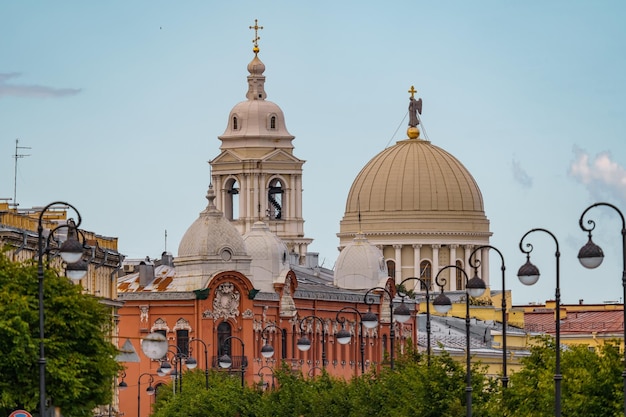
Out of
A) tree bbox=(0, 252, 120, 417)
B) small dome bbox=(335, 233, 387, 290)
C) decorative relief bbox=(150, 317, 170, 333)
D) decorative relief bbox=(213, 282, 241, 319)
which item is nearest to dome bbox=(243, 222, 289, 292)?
decorative relief bbox=(213, 282, 241, 319)

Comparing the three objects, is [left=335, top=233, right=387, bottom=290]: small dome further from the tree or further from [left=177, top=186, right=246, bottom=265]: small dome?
the tree

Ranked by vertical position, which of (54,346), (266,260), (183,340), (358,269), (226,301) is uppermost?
(358,269)

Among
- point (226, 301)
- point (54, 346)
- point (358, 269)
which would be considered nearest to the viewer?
point (54, 346)

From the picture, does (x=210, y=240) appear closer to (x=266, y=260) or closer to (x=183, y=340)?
(x=183, y=340)

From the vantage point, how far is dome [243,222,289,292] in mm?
176875

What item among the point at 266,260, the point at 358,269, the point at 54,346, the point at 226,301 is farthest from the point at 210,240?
the point at 54,346

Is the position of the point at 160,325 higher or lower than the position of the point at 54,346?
higher

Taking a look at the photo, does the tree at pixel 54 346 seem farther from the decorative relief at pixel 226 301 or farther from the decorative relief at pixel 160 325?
the decorative relief at pixel 226 301

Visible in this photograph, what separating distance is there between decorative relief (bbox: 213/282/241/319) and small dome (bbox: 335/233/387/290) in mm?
26897

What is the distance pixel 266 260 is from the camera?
178 meters

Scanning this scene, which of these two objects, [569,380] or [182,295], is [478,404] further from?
[182,295]

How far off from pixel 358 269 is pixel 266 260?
65.7ft

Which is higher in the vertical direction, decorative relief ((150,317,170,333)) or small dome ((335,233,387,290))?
small dome ((335,233,387,290))

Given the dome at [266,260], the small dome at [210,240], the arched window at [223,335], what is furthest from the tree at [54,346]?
the dome at [266,260]
